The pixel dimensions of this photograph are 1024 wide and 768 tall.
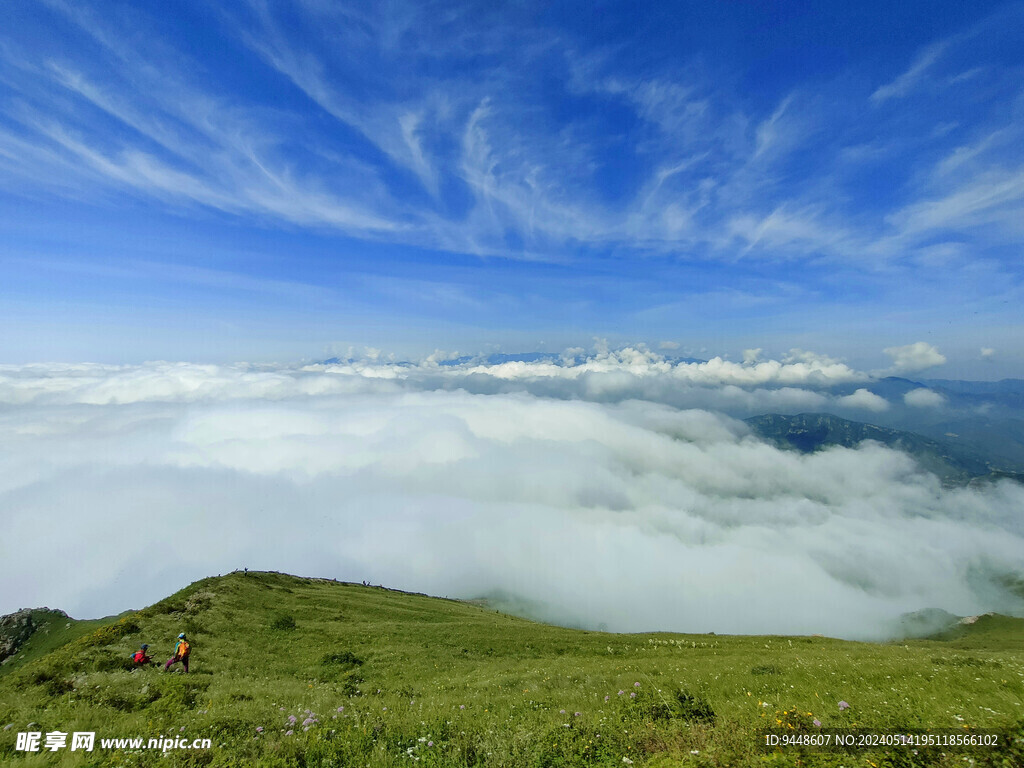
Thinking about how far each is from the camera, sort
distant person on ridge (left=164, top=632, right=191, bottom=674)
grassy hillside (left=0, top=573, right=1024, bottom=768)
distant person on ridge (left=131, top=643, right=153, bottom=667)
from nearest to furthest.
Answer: grassy hillside (left=0, top=573, right=1024, bottom=768) → distant person on ridge (left=131, top=643, right=153, bottom=667) → distant person on ridge (left=164, top=632, right=191, bottom=674)

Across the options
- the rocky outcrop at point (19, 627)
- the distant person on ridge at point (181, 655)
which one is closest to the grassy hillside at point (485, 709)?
the distant person on ridge at point (181, 655)

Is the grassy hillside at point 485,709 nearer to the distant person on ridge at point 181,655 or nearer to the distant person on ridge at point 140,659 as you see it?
the distant person on ridge at point 181,655

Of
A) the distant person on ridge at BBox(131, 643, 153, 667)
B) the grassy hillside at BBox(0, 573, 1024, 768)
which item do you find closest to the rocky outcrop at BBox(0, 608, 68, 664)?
the grassy hillside at BBox(0, 573, 1024, 768)

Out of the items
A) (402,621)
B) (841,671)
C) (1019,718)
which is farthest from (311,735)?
(402,621)

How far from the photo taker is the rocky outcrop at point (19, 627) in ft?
304

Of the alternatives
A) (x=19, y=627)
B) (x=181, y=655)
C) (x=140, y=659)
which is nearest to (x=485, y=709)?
(x=181, y=655)

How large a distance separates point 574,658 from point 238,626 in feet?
111

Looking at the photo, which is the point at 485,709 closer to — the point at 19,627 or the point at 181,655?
the point at 181,655

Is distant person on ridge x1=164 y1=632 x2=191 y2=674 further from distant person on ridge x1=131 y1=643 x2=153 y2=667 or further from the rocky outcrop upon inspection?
the rocky outcrop

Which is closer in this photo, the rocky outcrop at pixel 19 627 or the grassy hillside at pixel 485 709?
the grassy hillside at pixel 485 709

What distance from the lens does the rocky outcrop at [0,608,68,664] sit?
92.8 meters

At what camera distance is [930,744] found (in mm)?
9484

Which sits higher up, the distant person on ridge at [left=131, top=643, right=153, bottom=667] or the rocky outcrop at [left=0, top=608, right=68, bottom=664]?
the distant person on ridge at [left=131, top=643, right=153, bottom=667]

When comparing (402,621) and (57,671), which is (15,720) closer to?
(57,671)
